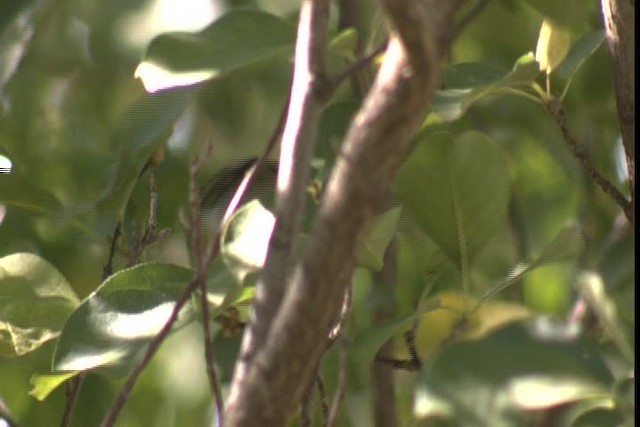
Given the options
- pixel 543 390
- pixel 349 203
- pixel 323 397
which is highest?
pixel 349 203

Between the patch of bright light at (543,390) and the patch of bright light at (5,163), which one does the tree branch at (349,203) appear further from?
the patch of bright light at (5,163)

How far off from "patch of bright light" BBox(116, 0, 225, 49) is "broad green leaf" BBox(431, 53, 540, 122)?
0.73 feet

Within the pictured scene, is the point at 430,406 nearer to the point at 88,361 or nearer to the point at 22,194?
the point at 88,361

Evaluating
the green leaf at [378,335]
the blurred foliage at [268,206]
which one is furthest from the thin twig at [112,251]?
the green leaf at [378,335]

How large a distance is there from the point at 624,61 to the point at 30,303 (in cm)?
42

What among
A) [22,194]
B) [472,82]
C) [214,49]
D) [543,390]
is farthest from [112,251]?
[543,390]

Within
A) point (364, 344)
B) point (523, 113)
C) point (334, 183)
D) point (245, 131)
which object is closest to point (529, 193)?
point (523, 113)

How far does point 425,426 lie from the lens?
0.61 m

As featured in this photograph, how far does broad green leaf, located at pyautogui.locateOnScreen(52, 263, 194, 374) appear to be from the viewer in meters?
0.70

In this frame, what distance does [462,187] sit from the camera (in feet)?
2.44

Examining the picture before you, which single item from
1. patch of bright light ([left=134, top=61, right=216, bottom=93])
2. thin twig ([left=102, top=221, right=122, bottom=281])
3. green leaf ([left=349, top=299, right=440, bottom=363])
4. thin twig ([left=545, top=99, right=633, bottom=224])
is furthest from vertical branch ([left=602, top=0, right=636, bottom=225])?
thin twig ([left=102, top=221, right=122, bottom=281])

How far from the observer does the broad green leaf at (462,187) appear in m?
0.74

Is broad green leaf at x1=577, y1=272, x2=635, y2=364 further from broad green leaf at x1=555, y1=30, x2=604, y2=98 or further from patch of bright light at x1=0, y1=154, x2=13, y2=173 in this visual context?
patch of bright light at x1=0, y1=154, x2=13, y2=173

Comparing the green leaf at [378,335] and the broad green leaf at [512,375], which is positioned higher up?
the broad green leaf at [512,375]
